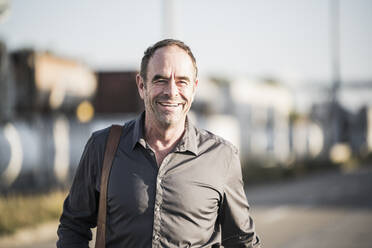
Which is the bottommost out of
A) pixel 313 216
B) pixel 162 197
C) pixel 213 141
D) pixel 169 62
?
pixel 313 216

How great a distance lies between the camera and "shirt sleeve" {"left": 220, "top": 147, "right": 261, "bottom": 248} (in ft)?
9.11

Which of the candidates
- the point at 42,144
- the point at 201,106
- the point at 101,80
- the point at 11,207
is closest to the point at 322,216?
the point at 11,207

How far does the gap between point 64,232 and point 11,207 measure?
35.2 feet

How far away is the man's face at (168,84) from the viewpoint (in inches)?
106

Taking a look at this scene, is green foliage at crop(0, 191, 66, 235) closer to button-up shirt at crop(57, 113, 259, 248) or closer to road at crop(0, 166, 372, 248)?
road at crop(0, 166, 372, 248)

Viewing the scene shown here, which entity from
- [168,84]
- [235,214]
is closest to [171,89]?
[168,84]

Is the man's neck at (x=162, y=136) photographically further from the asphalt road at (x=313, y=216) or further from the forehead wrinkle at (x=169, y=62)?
the asphalt road at (x=313, y=216)

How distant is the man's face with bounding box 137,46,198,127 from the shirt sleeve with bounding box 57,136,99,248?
34 centimetres

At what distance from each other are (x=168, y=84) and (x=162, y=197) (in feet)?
1.68

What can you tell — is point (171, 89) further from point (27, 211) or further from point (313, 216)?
point (313, 216)

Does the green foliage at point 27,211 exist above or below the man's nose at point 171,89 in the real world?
below

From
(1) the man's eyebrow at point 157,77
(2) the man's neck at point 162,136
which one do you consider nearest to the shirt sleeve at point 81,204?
(2) the man's neck at point 162,136

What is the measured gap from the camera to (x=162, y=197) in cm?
261

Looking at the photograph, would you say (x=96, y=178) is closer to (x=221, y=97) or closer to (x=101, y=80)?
(x=101, y=80)
